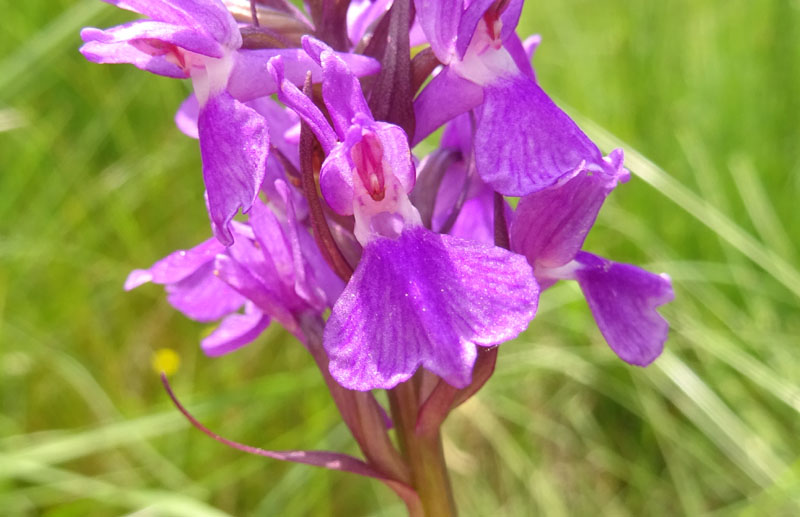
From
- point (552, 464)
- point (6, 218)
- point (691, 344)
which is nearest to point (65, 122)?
point (6, 218)

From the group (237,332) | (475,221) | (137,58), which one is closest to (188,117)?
(137,58)

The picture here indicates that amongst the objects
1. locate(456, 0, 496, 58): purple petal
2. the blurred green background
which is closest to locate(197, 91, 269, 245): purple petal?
locate(456, 0, 496, 58): purple petal

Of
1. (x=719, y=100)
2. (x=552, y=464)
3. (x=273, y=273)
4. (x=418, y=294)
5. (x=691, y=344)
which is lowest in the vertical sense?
(x=552, y=464)

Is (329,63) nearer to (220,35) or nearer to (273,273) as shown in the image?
(220,35)

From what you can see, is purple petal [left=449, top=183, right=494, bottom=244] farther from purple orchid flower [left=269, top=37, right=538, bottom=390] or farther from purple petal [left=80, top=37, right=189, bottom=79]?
purple petal [left=80, top=37, right=189, bottom=79]

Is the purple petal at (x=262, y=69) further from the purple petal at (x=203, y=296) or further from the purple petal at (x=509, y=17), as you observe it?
the purple petal at (x=203, y=296)

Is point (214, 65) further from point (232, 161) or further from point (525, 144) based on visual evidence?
point (525, 144)
